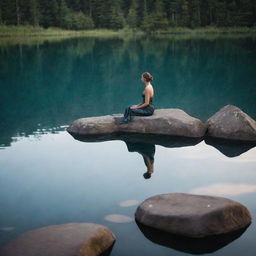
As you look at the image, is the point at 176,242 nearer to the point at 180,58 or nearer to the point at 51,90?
the point at 51,90

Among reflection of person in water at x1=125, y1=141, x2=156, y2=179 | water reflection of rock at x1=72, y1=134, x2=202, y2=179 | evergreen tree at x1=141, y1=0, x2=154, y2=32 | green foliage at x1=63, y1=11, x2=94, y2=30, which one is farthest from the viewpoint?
evergreen tree at x1=141, y1=0, x2=154, y2=32

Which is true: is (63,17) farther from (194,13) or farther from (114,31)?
(194,13)

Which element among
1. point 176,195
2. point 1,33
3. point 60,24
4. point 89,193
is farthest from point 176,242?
point 60,24

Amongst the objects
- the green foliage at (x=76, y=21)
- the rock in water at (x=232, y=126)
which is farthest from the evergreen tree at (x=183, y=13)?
the rock in water at (x=232, y=126)

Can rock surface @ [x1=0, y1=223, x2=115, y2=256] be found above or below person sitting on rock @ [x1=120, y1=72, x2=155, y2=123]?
below

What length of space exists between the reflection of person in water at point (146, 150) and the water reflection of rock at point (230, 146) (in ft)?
5.89

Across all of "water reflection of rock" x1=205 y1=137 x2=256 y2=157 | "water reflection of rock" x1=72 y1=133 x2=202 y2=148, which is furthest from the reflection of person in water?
"water reflection of rock" x1=205 y1=137 x2=256 y2=157

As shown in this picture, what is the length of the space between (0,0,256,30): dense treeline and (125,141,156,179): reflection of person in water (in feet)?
233

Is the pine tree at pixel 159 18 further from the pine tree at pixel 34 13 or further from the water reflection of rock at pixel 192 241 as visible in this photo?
the water reflection of rock at pixel 192 241

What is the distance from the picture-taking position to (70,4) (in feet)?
317

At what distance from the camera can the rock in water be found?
40.8ft

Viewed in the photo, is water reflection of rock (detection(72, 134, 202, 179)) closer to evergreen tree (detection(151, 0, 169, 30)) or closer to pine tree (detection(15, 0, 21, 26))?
evergreen tree (detection(151, 0, 169, 30))

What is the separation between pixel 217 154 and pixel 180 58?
30.3 metres

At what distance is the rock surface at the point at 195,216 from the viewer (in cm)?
688
